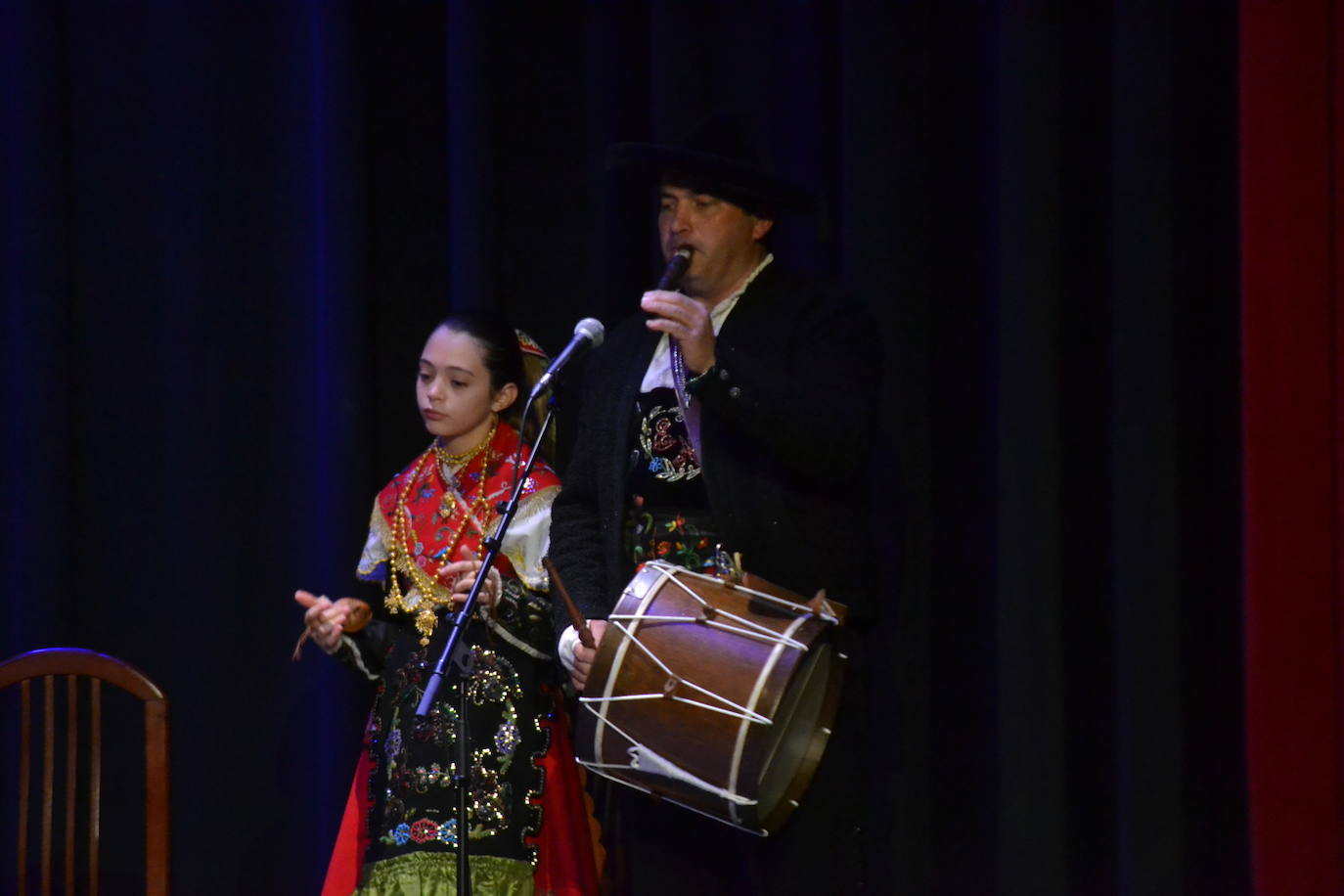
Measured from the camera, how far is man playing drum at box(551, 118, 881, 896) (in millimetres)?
2135

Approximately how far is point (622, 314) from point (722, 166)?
0.70 m

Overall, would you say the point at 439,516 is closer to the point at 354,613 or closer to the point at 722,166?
the point at 354,613

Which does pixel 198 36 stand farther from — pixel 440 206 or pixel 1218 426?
pixel 1218 426

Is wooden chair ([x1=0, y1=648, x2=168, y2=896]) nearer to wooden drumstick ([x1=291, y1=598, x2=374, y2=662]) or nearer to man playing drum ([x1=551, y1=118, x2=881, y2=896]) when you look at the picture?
wooden drumstick ([x1=291, y1=598, x2=374, y2=662])

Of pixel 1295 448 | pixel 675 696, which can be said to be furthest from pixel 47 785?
pixel 1295 448

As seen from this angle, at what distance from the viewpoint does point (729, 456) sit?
2227 mm

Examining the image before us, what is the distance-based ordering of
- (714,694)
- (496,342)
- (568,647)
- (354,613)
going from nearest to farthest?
(714,694) < (568,647) < (354,613) < (496,342)

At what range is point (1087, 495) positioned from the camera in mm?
2654

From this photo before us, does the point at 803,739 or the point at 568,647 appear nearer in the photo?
the point at 803,739

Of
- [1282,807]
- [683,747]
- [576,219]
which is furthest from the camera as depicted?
[576,219]

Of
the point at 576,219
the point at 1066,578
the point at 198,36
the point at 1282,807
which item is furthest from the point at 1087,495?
the point at 198,36

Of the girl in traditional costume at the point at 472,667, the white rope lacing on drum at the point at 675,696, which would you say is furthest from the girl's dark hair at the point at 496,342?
the white rope lacing on drum at the point at 675,696

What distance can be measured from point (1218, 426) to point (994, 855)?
0.88 meters

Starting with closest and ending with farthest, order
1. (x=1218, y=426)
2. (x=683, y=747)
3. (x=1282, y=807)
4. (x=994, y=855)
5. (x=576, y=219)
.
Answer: (x=683, y=747), (x=1282, y=807), (x=1218, y=426), (x=994, y=855), (x=576, y=219)
